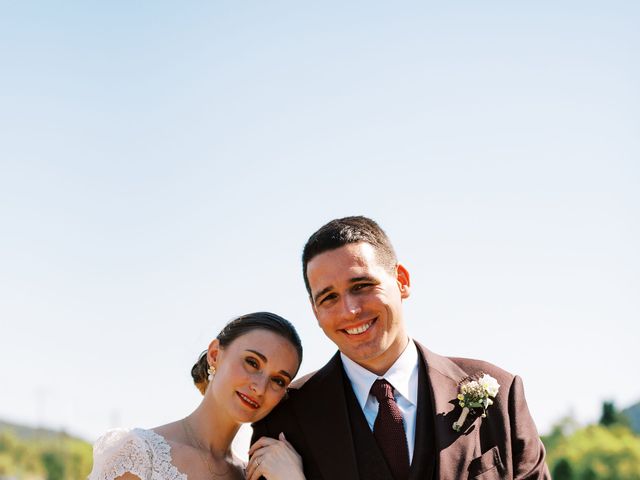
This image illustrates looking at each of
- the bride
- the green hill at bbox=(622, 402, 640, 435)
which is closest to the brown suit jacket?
the bride

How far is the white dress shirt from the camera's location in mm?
4652

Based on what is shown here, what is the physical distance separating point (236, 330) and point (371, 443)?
1184 mm

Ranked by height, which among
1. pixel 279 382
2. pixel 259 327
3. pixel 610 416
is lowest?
pixel 610 416

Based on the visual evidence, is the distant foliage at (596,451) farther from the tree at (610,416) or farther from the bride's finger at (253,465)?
the bride's finger at (253,465)

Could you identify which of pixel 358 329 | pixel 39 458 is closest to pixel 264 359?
pixel 358 329

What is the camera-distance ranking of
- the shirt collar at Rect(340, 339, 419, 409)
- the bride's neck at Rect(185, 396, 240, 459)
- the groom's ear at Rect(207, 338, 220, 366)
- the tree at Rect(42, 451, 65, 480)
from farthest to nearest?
the tree at Rect(42, 451, 65, 480) → the groom's ear at Rect(207, 338, 220, 366) → the bride's neck at Rect(185, 396, 240, 459) → the shirt collar at Rect(340, 339, 419, 409)

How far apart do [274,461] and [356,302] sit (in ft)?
3.31

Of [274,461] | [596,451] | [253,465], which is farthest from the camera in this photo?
[596,451]

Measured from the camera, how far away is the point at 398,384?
4742mm

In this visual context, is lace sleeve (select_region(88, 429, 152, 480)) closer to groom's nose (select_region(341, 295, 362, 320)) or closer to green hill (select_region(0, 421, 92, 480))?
groom's nose (select_region(341, 295, 362, 320))

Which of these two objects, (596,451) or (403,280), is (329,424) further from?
(596,451)

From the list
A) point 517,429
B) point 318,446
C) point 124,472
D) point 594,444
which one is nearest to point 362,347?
point 318,446

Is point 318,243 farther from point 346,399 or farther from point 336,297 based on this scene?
point 346,399

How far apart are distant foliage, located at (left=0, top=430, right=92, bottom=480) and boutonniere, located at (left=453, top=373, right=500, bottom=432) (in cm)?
7479
